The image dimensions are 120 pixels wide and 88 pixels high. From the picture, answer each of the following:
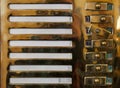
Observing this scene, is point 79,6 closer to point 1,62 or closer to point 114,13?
point 114,13

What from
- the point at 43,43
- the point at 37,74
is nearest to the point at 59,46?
the point at 43,43

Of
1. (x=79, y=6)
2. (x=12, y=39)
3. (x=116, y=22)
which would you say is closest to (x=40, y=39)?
(x=12, y=39)

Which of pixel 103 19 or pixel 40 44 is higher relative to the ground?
pixel 103 19

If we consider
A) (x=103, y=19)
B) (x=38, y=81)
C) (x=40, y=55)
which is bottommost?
(x=38, y=81)

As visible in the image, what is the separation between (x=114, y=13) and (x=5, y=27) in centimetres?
57

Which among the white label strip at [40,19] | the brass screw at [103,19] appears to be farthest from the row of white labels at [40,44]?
the brass screw at [103,19]

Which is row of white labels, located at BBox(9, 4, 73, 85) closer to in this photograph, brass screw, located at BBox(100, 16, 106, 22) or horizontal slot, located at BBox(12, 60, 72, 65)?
horizontal slot, located at BBox(12, 60, 72, 65)

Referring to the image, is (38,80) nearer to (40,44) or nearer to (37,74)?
(37,74)

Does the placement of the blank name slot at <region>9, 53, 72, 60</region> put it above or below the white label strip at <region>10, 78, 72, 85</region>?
above

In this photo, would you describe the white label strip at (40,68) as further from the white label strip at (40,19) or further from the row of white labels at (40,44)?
the white label strip at (40,19)

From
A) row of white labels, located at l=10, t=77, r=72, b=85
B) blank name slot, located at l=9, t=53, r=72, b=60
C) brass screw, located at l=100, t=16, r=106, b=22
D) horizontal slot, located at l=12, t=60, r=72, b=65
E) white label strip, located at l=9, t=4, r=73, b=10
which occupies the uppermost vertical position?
white label strip, located at l=9, t=4, r=73, b=10

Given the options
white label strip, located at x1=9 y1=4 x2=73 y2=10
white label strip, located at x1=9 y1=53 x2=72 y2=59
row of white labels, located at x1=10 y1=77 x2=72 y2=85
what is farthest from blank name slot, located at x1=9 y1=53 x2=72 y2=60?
white label strip, located at x1=9 y1=4 x2=73 y2=10

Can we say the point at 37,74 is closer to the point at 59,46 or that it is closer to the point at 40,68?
the point at 40,68

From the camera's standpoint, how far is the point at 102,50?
5.22 ft
